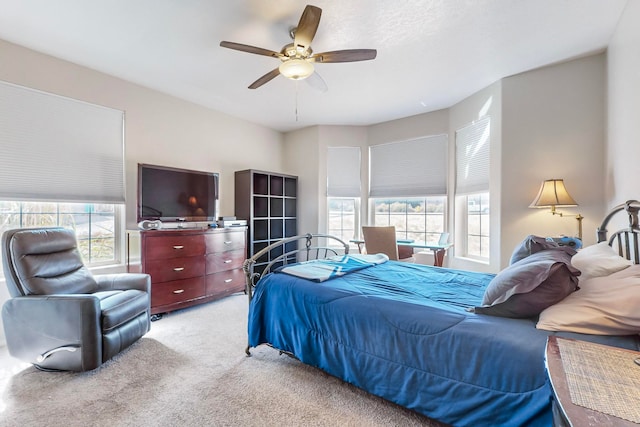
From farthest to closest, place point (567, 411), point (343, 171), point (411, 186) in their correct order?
point (343, 171) < point (411, 186) < point (567, 411)

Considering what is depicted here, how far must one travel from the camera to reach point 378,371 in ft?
5.34

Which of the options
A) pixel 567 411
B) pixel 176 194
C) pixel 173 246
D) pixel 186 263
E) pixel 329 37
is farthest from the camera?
pixel 176 194

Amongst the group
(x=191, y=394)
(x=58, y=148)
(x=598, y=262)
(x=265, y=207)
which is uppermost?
(x=58, y=148)

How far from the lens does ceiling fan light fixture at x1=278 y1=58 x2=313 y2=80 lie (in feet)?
7.43

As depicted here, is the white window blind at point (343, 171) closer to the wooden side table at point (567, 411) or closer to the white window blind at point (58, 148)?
the white window blind at point (58, 148)

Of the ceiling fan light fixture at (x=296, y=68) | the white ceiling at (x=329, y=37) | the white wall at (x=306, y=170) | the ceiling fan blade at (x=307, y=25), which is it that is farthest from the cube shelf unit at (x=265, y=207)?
the ceiling fan blade at (x=307, y=25)

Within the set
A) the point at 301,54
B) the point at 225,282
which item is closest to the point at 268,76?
the point at 301,54

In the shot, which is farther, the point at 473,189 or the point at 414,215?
the point at 414,215

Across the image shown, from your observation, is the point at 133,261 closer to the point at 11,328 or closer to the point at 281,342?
the point at 11,328

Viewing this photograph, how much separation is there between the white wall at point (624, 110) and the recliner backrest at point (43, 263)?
4.46m

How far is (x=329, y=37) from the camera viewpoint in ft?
8.36

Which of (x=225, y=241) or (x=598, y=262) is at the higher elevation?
(x=598, y=262)

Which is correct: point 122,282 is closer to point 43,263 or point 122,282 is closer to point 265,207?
point 43,263

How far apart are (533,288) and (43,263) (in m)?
3.39
